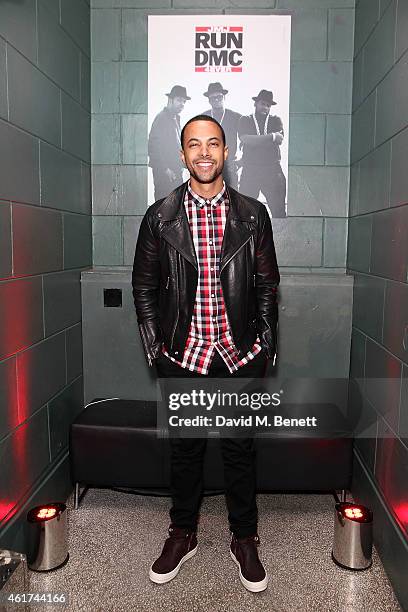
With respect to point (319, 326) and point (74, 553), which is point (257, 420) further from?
point (74, 553)

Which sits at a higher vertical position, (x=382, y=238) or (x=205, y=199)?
(x=205, y=199)

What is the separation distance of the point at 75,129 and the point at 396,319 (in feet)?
6.05

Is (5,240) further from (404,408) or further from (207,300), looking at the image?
(404,408)

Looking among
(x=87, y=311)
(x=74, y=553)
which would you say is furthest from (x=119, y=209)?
(x=74, y=553)

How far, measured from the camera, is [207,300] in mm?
2039

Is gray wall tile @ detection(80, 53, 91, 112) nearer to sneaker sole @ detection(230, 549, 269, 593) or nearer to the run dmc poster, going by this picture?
the run dmc poster

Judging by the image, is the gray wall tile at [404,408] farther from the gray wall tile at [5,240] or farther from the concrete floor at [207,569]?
the gray wall tile at [5,240]

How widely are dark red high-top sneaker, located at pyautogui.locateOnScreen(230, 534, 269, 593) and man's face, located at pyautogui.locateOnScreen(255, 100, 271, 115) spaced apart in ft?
7.01

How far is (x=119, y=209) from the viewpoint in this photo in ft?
10.1

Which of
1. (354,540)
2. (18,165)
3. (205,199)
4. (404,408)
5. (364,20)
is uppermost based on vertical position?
(364,20)

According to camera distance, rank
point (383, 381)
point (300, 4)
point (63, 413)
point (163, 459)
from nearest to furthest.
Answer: point (383, 381), point (163, 459), point (63, 413), point (300, 4)

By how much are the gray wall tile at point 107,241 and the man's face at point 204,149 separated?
117cm

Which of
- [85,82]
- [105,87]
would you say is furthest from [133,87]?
[85,82]

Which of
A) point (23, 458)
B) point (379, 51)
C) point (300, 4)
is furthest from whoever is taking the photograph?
point (300, 4)
